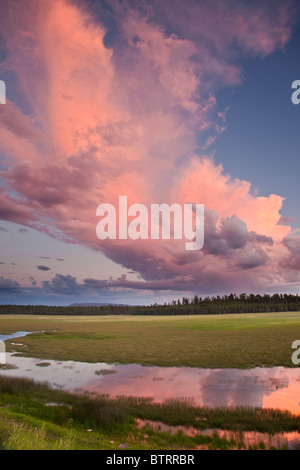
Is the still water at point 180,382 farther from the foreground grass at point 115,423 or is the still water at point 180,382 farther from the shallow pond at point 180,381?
the foreground grass at point 115,423

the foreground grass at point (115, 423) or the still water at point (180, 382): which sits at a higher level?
the foreground grass at point (115, 423)

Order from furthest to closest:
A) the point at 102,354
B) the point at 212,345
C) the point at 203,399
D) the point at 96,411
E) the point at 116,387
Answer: the point at 212,345 < the point at 102,354 < the point at 116,387 < the point at 203,399 < the point at 96,411

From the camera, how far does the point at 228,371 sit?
92.8 ft

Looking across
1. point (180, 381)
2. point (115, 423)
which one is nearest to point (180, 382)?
point (180, 381)

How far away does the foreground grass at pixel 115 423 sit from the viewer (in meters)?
11.8

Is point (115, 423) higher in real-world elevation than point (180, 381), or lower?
higher

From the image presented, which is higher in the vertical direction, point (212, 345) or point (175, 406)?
point (175, 406)

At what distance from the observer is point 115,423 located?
14703 mm

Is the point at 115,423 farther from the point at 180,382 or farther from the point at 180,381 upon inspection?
the point at 180,381

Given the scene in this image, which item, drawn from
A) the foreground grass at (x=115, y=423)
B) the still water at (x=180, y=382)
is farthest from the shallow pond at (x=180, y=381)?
the foreground grass at (x=115, y=423)

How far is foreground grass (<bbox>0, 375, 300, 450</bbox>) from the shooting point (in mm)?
11797
